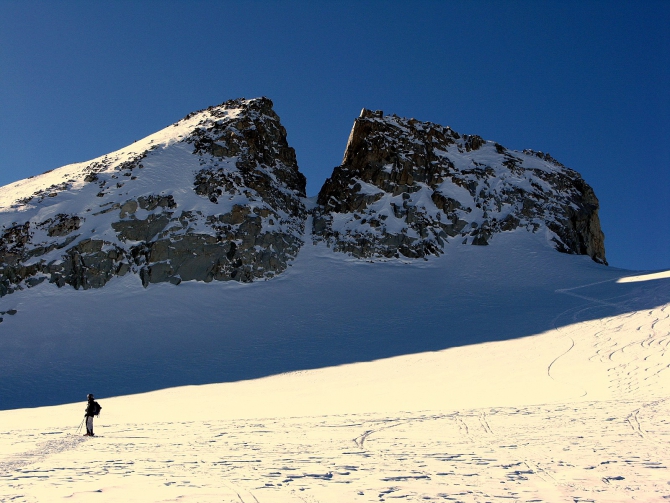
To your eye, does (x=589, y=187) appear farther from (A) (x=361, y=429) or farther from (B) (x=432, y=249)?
(A) (x=361, y=429)

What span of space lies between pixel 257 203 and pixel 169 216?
6.97 metres

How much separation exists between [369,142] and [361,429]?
134 feet

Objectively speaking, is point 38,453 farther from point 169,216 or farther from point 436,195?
point 436,195

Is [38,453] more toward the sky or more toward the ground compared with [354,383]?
more toward the sky

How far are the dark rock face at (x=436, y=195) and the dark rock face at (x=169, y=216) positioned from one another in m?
4.83

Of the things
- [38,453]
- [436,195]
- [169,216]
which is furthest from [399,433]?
[436,195]

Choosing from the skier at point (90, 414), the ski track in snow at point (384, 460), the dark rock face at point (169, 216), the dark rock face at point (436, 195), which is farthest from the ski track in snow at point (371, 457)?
the dark rock face at point (436, 195)

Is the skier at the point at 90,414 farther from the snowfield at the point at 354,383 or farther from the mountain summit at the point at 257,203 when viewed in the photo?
the mountain summit at the point at 257,203

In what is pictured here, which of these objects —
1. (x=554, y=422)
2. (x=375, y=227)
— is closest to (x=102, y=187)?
(x=375, y=227)

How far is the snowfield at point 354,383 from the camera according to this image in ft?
22.4

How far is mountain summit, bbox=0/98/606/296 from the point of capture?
36188mm

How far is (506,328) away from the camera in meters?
24.4

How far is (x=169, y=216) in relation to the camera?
3859 centimetres

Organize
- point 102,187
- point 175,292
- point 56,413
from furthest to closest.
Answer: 1. point 102,187
2. point 175,292
3. point 56,413
